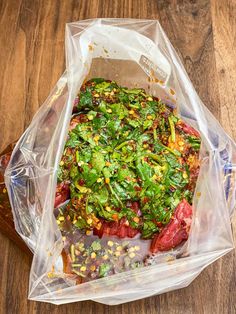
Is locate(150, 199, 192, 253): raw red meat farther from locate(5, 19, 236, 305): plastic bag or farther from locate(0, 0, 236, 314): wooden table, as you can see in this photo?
locate(0, 0, 236, 314): wooden table

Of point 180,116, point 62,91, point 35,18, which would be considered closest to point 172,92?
point 180,116

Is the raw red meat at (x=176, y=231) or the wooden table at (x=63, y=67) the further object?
the wooden table at (x=63, y=67)

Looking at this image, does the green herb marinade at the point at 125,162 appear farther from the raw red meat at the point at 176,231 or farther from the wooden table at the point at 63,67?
the wooden table at the point at 63,67

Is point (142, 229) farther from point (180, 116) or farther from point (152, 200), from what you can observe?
point (180, 116)

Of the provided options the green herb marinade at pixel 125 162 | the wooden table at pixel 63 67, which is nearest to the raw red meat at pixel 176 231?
the green herb marinade at pixel 125 162

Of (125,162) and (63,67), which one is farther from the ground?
(63,67)

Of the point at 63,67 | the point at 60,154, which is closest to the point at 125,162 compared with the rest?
the point at 60,154

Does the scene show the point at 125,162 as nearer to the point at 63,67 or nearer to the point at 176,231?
the point at 176,231
